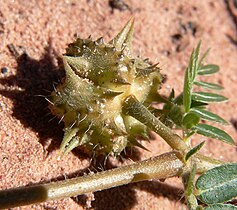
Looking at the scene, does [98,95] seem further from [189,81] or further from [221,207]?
[221,207]

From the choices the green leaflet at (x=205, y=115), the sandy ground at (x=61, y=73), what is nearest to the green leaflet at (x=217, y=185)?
the green leaflet at (x=205, y=115)

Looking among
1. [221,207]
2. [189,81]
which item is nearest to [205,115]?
[189,81]

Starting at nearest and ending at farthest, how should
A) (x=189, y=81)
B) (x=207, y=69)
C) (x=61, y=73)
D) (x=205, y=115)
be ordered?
(x=189, y=81) → (x=205, y=115) → (x=61, y=73) → (x=207, y=69)

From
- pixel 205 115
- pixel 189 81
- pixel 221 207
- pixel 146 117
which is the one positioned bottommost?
pixel 221 207

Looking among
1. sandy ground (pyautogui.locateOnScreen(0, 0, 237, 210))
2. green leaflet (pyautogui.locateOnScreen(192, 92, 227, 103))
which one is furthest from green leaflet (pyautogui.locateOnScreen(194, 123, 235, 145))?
sandy ground (pyautogui.locateOnScreen(0, 0, 237, 210))

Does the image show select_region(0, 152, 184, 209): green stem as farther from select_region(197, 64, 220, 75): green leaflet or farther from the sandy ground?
select_region(197, 64, 220, 75): green leaflet

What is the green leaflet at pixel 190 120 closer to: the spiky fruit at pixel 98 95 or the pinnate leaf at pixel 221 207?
the spiky fruit at pixel 98 95
